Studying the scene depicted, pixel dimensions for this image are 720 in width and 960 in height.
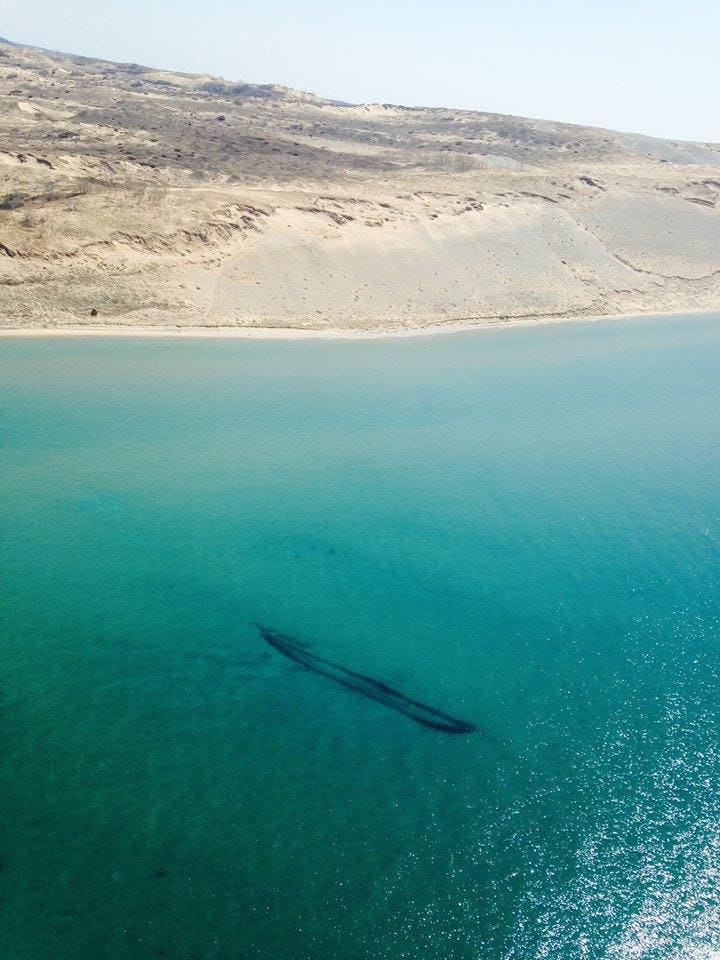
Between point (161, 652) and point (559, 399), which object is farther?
point (559, 399)

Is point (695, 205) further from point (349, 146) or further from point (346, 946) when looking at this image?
point (346, 946)

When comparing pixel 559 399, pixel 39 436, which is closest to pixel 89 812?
pixel 39 436

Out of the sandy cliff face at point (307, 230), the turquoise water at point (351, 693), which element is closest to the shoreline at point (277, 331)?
the sandy cliff face at point (307, 230)

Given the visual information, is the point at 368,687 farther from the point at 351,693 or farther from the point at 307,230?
the point at 307,230

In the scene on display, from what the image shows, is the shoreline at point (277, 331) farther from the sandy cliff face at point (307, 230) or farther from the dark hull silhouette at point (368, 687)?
the dark hull silhouette at point (368, 687)

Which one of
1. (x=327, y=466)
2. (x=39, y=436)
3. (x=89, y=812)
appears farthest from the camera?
(x=39, y=436)

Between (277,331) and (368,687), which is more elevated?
(277,331)

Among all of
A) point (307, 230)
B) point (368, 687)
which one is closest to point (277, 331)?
point (307, 230)
